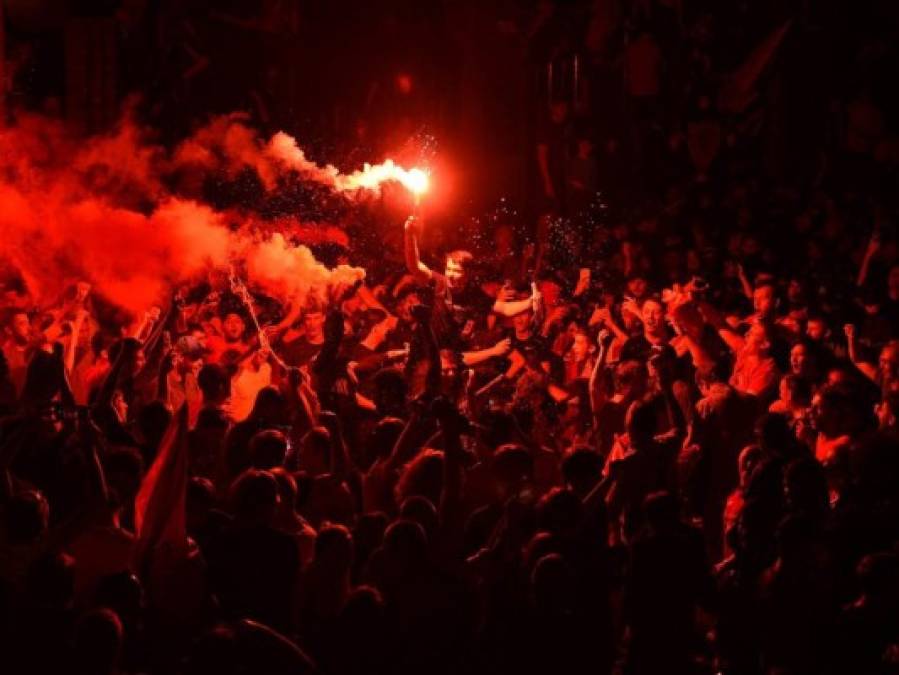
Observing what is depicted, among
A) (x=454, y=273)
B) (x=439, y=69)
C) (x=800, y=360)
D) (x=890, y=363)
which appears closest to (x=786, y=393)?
(x=800, y=360)

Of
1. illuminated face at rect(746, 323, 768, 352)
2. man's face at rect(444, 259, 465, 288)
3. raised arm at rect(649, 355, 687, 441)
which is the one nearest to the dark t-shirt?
man's face at rect(444, 259, 465, 288)

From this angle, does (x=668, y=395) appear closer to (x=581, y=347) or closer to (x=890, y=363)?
(x=890, y=363)

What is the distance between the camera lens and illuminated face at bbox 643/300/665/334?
10.2 metres

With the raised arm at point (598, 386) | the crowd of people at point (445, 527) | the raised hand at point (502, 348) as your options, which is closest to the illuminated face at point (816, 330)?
the crowd of people at point (445, 527)

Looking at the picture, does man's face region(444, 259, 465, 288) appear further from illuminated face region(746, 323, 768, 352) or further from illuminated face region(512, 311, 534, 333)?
illuminated face region(746, 323, 768, 352)

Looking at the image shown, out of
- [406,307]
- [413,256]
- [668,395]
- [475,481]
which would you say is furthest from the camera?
[406,307]

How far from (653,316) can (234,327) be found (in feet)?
11.9

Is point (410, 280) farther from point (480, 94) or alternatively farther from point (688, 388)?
point (480, 94)

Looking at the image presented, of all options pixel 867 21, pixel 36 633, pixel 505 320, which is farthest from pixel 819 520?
pixel 867 21

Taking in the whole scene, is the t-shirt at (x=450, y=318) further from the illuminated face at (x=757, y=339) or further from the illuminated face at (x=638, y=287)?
the illuminated face at (x=757, y=339)

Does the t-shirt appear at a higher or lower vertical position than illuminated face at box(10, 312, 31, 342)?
higher

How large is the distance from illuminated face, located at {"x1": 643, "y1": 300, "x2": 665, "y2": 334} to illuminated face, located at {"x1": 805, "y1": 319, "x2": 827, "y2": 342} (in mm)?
1232

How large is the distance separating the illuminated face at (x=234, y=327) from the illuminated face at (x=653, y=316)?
3514 mm

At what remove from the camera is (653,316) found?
1016 cm
